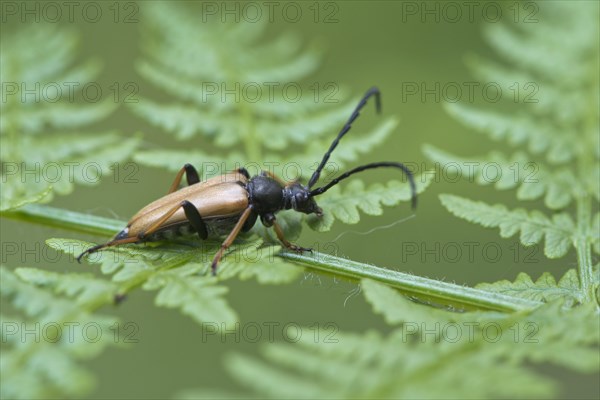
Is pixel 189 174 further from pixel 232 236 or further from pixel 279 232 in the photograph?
pixel 279 232

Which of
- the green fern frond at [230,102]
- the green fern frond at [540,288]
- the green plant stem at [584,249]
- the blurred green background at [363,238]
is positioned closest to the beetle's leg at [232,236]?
the green fern frond at [230,102]

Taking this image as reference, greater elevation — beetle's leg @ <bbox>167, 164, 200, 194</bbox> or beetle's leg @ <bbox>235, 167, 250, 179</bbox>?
beetle's leg @ <bbox>235, 167, 250, 179</bbox>

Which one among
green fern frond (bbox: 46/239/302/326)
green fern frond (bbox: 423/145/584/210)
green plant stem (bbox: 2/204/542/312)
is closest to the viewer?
green fern frond (bbox: 46/239/302/326)

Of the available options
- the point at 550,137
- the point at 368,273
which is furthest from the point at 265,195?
the point at 550,137

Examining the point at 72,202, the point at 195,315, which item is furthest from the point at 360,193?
the point at 72,202

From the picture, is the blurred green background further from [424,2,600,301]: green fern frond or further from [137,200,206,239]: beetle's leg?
[137,200,206,239]: beetle's leg

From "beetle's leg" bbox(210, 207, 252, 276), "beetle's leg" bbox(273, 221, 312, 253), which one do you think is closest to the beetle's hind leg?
"beetle's leg" bbox(210, 207, 252, 276)

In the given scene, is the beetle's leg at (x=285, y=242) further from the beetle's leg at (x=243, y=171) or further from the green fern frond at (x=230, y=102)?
the green fern frond at (x=230, y=102)
